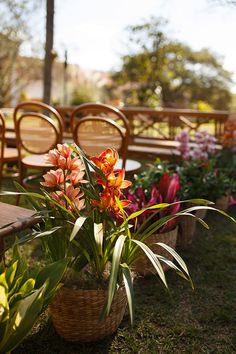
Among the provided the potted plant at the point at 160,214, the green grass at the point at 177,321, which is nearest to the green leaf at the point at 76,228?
the green grass at the point at 177,321

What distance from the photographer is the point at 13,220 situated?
1.48 metres

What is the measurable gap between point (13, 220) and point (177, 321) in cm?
88

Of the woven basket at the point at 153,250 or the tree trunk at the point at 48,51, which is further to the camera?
the tree trunk at the point at 48,51

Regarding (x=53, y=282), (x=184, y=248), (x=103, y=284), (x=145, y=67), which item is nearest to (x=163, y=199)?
(x=184, y=248)

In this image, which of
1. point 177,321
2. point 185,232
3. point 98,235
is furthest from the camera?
point 185,232

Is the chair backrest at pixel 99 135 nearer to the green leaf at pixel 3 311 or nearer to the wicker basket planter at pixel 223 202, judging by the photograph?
the wicker basket planter at pixel 223 202

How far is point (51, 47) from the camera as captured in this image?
5.23 m

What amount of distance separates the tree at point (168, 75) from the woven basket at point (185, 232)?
27.7 ft

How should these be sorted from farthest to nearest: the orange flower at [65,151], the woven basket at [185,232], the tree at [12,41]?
the tree at [12,41] → the woven basket at [185,232] → the orange flower at [65,151]

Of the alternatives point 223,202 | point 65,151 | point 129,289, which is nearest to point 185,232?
point 223,202

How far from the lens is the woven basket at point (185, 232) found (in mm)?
2449

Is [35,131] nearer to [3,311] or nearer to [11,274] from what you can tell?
[11,274]

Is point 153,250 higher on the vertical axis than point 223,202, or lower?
lower

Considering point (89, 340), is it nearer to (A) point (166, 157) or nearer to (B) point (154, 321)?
(B) point (154, 321)
